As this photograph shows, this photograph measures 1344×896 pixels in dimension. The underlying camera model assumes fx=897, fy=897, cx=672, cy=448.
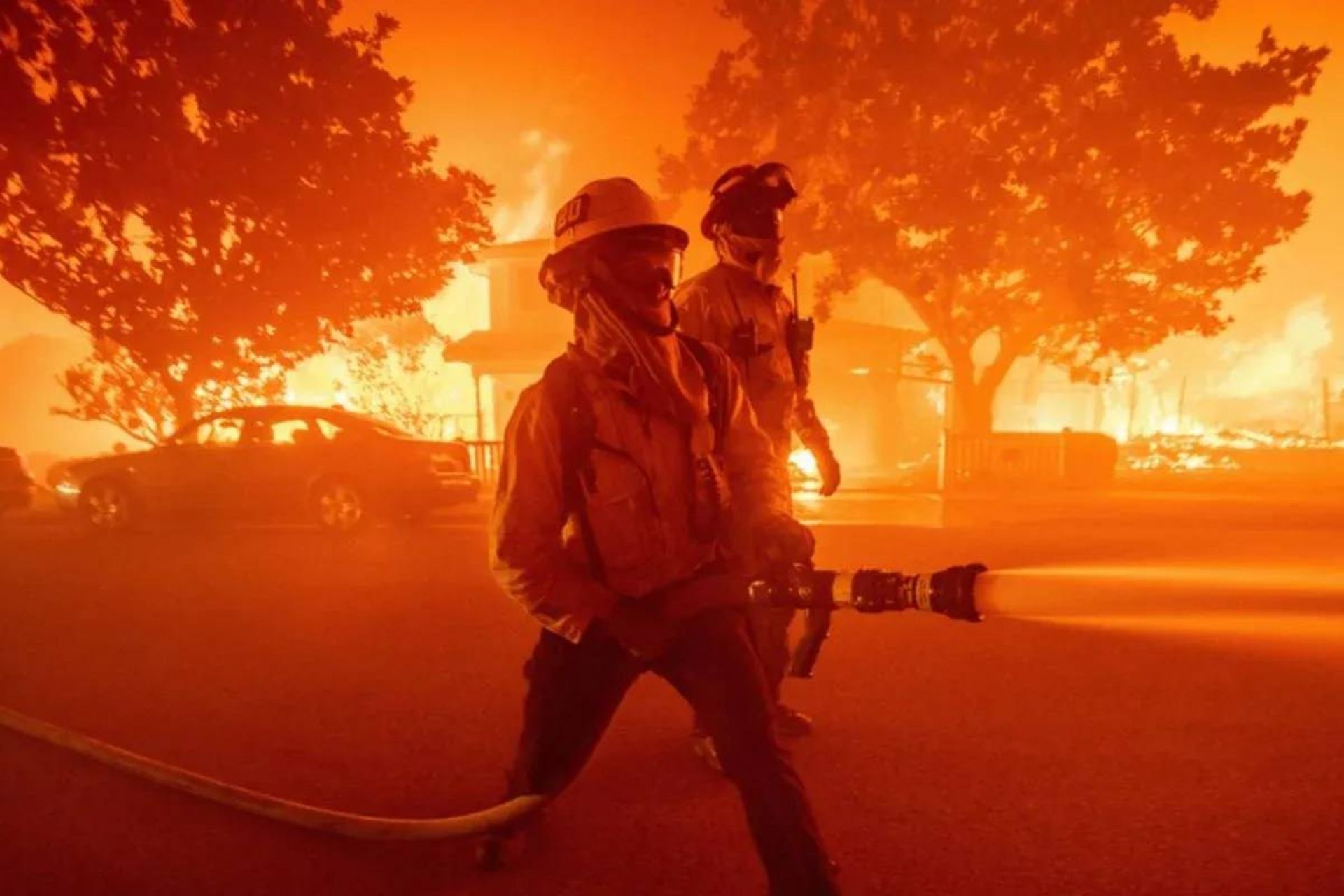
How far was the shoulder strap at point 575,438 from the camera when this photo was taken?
2236 mm

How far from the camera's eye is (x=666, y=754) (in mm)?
3814

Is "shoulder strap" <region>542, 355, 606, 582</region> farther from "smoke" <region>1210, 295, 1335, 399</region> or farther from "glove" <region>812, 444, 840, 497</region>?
"smoke" <region>1210, 295, 1335, 399</region>

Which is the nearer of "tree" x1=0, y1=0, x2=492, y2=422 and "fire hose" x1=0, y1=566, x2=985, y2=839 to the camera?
"fire hose" x1=0, y1=566, x2=985, y2=839

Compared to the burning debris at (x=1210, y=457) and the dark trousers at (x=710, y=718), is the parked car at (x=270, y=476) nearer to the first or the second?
the dark trousers at (x=710, y=718)

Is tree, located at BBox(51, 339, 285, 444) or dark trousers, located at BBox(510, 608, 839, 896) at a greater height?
tree, located at BBox(51, 339, 285, 444)

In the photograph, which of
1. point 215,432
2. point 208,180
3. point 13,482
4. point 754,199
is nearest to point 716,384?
point 754,199

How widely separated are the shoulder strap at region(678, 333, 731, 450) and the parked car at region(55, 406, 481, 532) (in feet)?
32.3

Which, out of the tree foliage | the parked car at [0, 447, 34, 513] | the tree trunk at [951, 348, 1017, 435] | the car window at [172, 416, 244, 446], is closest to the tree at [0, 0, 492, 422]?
the tree foliage

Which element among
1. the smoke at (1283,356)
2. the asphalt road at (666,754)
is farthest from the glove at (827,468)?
the smoke at (1283,356)

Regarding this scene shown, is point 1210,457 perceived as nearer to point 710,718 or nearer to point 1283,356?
point 710,718

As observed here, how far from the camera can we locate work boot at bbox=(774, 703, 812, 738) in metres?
3.99

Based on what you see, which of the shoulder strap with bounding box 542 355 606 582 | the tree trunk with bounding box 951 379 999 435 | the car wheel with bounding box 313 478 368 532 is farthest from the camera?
the tree trunk with bounding box 951 379 999 435

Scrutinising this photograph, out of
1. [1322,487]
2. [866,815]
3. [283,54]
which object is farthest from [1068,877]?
[283,54]

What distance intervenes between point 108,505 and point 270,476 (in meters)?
2.29
